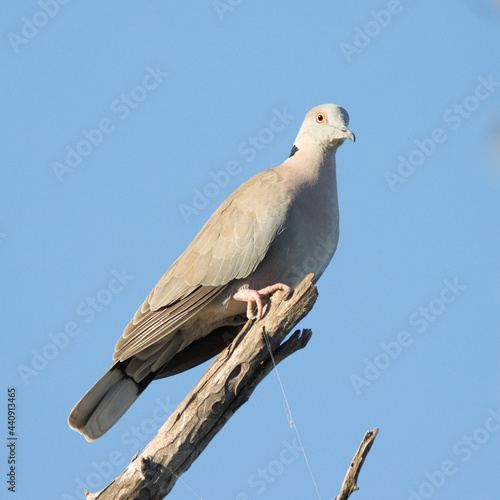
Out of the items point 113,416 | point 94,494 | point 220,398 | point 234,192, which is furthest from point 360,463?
point 234,192

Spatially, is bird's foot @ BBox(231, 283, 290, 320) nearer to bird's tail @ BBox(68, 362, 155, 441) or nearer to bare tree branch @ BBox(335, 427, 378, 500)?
bird's tail @ BBox(68, 362, 155, 441)

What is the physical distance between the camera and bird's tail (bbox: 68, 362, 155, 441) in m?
5.00

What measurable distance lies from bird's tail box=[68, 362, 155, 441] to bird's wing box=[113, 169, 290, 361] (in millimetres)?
185

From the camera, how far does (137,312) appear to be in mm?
5391

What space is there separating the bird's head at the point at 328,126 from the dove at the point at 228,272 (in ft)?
0.07

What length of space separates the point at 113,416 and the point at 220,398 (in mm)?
1001

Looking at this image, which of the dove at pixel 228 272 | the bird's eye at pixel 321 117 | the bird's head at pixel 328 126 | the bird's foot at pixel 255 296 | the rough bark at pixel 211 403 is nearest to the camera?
the rough bark at pixel 211 403

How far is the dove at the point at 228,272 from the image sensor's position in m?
5.13

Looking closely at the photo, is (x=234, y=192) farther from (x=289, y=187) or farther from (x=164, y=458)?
(x=164, y=458)

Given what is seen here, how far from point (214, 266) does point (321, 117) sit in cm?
145

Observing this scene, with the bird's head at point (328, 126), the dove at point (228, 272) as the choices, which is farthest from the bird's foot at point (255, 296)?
the bird's head at point (328, 126)

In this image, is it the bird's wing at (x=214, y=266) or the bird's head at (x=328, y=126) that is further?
the bird's head at (x=328, y=126)

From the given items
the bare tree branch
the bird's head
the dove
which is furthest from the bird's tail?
the bird's head

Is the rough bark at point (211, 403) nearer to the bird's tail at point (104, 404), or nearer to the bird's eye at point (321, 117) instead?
the bird's tail at point (104, 404)
